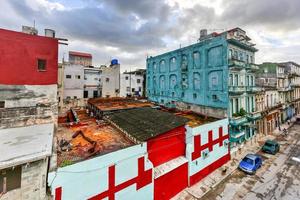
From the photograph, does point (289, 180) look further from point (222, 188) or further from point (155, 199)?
point (155, 199)

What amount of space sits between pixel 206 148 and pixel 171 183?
5.63 metres

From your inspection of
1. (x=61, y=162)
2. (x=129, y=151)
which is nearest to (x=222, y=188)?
(x=129, y=151)

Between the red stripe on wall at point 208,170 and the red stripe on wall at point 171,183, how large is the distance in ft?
3.82

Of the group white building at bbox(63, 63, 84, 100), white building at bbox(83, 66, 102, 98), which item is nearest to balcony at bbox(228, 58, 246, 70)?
white building at bbox(83, 66, 102, 98)

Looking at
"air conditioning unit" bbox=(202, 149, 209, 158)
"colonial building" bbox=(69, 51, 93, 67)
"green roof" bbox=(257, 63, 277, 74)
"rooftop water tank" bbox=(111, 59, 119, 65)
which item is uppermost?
"colonial building" bbox=(69, 51, 93, 67)

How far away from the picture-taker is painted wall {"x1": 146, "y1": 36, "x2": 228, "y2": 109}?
21062mm

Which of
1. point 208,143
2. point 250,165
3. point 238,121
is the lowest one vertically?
point 250,165

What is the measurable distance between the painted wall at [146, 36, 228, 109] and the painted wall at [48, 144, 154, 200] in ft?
48.7

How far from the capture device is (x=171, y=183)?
13.2 meters

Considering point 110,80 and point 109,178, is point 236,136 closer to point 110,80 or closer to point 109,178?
point 109,178

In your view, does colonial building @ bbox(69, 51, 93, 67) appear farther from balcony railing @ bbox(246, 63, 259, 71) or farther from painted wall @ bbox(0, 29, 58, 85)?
balcony railing @ bbox(246, 63, 259, 71)

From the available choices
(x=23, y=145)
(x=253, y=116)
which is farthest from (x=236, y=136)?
(x=23, y=145)

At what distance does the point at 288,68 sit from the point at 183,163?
1576 inches

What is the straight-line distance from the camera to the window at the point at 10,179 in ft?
23.4
